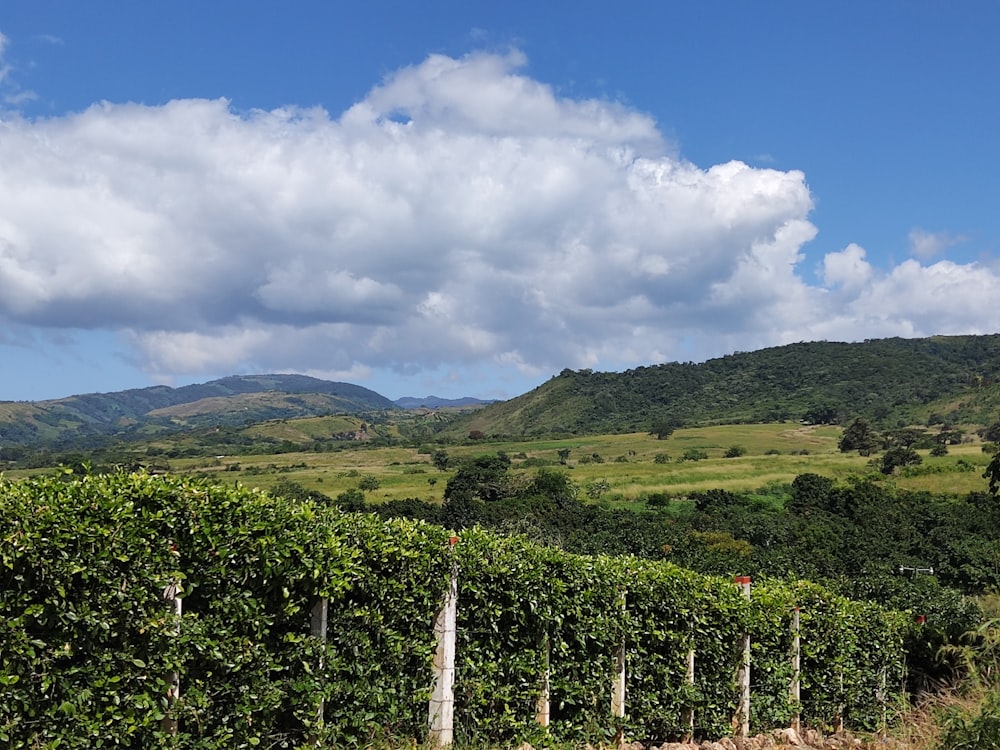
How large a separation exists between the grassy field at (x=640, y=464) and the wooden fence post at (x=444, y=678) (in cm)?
4631

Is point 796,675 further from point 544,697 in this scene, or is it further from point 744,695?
point 544,697


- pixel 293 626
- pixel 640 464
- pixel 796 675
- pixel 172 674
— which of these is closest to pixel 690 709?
pixel 796 675

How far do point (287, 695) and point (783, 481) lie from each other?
276 feet

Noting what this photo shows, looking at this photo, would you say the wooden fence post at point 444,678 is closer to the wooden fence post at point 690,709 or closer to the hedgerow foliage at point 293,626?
the hedgerow foliage at point 293,626

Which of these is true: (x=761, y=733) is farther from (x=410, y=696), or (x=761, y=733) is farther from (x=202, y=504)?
(x=202, y=504)

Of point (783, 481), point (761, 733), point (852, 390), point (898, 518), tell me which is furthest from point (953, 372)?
point (761, 733)

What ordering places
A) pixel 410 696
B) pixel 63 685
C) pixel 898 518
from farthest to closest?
pixel 898 518 < pixel 410 696 < pixel 63 685

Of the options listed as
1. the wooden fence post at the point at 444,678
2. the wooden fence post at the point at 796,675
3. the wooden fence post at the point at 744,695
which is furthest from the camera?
the wooden fence post at the point at 796,675

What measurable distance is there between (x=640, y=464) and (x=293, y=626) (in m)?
105

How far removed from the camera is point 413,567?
6852 mm

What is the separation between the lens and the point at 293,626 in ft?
19.9

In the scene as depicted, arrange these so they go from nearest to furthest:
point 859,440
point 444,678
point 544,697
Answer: point 444,678, point 544,697, point 859,440

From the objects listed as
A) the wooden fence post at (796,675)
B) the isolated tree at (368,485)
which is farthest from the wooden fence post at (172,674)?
the isolated tree at (368,485)

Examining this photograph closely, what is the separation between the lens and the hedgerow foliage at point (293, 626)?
4965mm
